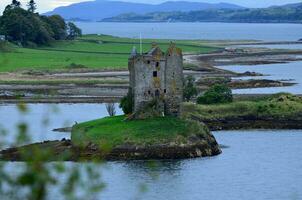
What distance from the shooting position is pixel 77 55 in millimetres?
138625

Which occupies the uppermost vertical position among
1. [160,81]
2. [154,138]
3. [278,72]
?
[160,81]

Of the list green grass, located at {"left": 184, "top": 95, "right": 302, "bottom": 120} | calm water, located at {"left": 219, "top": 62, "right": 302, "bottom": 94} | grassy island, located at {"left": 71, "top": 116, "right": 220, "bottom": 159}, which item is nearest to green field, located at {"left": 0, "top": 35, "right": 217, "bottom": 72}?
calm water, located at {"left": 219, "top": 62, "right": 302, "bottom": 94}

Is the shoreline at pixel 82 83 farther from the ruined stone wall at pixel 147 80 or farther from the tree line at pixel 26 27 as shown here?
the tree line at pixel 26 27

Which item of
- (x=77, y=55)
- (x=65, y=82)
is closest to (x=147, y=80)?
(x=65, y=82)

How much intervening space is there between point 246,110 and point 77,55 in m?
75.2

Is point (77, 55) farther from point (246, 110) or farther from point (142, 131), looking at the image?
point (142, 131)

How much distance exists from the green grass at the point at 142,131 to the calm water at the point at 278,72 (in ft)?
128

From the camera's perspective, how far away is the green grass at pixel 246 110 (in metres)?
65.2

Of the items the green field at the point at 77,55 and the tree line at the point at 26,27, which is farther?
the tree line at the point at 26,27

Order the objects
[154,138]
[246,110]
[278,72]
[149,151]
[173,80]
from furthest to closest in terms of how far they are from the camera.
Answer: [278,72], [246,110], [173,80], [154,138], [149,151]

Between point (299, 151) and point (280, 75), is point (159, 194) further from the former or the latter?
point (280, 75)

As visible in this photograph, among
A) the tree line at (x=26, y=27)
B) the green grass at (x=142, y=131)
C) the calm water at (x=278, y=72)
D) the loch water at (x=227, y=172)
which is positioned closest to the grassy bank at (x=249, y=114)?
the loch water at (x=227, y=172)

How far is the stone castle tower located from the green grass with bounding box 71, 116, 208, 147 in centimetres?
154

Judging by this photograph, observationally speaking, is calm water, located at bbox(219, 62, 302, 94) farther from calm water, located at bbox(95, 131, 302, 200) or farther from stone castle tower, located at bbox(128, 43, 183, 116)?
calm water, located at bbox(95, 131, 302, 200)
